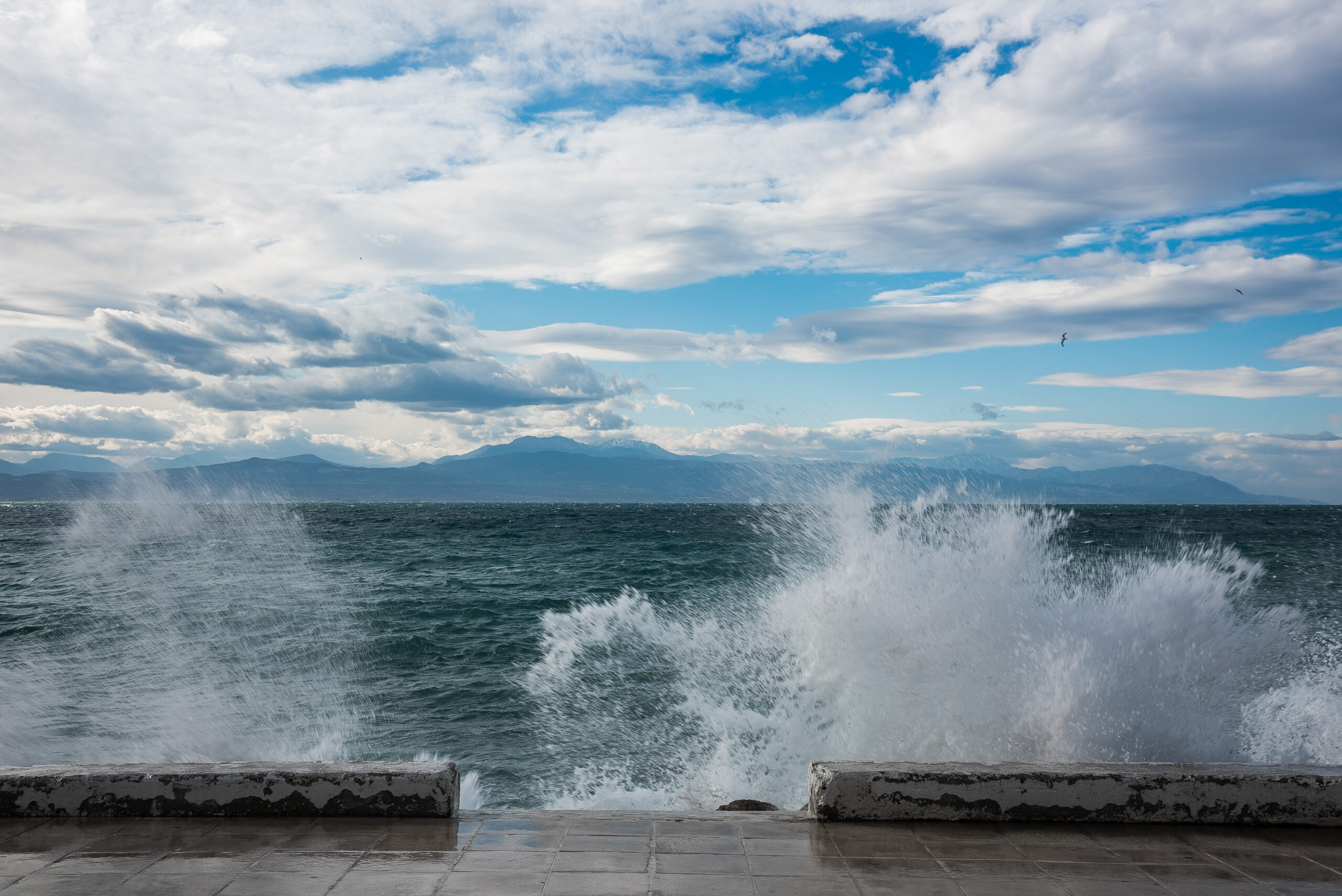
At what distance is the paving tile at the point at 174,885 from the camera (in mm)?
3611

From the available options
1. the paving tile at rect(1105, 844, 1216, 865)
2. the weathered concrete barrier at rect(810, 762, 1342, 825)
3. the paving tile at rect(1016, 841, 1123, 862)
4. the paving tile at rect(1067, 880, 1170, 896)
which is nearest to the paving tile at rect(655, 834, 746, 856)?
the weathered concrete barrier at rect(810, 762, 1342, 825)

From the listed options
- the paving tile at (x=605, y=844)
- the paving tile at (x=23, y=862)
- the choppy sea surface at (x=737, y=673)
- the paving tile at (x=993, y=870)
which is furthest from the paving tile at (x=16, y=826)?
the choppy sea surface at (x=737, y=673)

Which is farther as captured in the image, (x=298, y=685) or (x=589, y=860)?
(x=298, y=685)

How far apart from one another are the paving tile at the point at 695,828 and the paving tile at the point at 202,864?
2.05 m

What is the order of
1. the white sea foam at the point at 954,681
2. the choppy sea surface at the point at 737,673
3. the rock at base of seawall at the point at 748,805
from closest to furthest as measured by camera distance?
the rock at base of seawall at the point at 748,805, the white sea foam at the point at 954,681, the choppy sea surface at the point at 737,673

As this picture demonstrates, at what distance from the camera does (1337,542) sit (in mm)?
46656

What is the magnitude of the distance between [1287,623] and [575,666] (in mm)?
12588

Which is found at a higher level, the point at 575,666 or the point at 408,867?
the point at 408,867

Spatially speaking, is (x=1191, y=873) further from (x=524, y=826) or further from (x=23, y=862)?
(x=23, y=862)

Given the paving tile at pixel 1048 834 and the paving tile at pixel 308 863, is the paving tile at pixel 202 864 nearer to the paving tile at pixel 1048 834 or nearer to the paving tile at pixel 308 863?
the paving tile at pixel 308 863

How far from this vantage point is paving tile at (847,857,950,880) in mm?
3926

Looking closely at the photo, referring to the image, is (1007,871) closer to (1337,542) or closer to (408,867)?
(408,867)

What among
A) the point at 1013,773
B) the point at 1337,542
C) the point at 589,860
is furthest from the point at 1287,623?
the point at 1337,542

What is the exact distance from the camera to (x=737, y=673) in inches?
507
